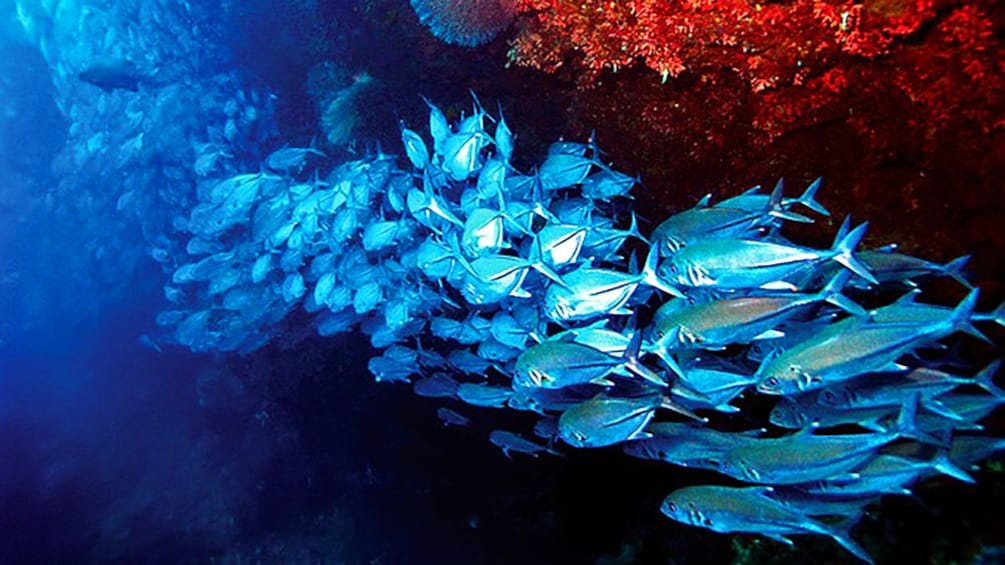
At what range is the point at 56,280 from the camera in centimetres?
1561

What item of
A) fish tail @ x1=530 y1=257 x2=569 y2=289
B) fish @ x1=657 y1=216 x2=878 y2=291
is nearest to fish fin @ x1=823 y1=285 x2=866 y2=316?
fish @ x1=657 y1=216 x2=878 y2=291

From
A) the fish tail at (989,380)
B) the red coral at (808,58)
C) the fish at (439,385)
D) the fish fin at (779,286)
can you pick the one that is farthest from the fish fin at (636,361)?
the fish at (439,385)

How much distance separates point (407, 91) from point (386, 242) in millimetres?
2419

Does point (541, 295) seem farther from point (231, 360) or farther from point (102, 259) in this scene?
point (102, 259)

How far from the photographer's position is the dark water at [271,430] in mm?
5480

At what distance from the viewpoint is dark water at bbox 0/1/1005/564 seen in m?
5.48

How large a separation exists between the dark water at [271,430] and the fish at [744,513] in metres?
1.51

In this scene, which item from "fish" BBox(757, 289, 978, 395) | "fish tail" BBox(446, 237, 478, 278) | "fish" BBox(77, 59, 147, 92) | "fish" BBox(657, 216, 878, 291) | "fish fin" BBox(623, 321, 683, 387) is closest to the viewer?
"fish" BBox(757, 289, 978, 395)

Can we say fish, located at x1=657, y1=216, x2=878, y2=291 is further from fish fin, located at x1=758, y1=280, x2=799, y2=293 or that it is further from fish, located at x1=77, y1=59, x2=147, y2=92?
fish, located at x1=77, y1=59, x2=147, y2=92

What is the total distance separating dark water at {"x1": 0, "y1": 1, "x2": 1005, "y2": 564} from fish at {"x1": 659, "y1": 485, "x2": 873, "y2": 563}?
1.51m

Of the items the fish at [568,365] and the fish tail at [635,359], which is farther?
the fish at [568,365]

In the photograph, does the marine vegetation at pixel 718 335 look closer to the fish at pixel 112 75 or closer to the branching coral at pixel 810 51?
the branching coral at pixel 810 51

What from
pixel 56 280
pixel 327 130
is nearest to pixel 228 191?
pixel 327 130

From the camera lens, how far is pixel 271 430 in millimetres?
9008
